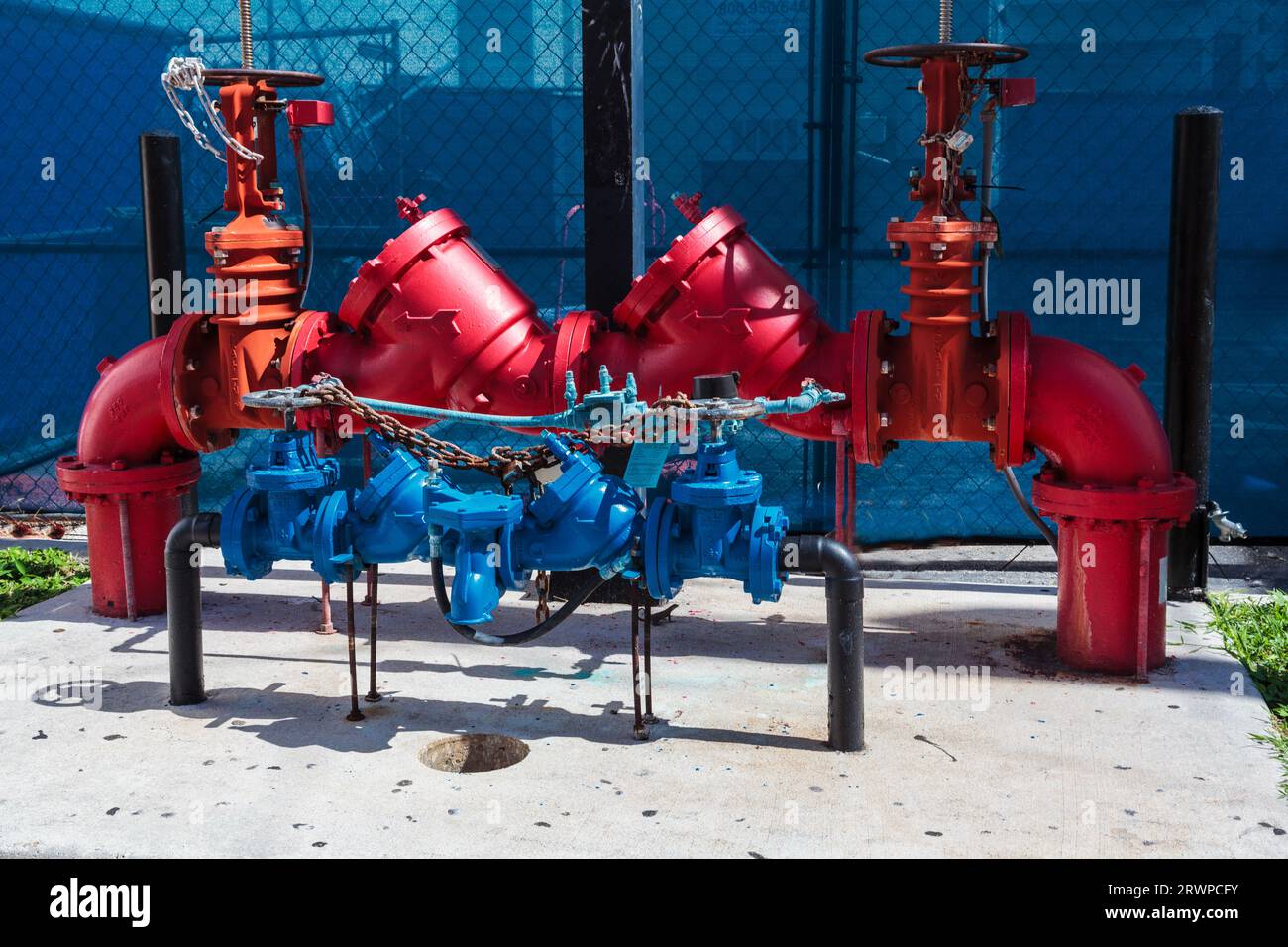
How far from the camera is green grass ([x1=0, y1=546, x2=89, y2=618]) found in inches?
194

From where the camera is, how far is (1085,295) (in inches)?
203

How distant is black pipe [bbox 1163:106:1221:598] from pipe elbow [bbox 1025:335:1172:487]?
0.70m

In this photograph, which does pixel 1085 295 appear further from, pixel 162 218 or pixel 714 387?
pixel 162 218

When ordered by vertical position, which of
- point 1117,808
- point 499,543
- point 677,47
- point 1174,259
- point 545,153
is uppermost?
point 677,47

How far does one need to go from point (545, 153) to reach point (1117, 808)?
11.4 ft

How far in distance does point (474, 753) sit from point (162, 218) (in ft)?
7.89

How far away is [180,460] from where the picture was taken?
446 cm

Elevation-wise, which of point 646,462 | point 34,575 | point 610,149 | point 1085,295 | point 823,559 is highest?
point 610,149

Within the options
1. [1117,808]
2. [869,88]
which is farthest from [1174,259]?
[1117,808]

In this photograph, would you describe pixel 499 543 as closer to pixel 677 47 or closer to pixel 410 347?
pixel 410 347

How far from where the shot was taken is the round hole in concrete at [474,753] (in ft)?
11.1

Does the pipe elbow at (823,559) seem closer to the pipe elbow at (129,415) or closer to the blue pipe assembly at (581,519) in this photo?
the blue pipe assembly at (581,519)
